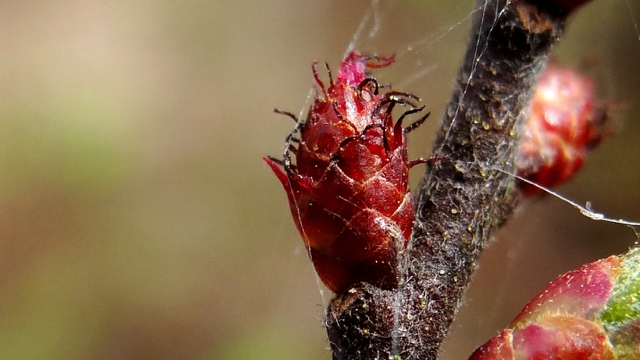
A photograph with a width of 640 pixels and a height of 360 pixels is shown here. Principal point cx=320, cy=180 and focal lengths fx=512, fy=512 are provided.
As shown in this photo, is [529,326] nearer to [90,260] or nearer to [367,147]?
[367,147]

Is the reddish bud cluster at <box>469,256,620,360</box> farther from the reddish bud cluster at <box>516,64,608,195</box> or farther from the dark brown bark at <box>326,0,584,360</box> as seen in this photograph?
the reddish bud cluster at <box>516,64,608,195</box>

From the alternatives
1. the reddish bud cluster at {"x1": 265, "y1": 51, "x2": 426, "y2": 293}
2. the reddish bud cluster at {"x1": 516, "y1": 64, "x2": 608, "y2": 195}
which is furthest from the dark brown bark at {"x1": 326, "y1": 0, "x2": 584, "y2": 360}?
the reddish bud cluster at {"x1": 516, "y1": 64, "x2": 608, "y2": 195}

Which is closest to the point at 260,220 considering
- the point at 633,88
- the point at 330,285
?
the point at 633,88

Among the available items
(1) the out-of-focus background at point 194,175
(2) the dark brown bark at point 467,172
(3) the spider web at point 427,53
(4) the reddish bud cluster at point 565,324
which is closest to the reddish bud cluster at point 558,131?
(2) the dark brown bark at point 467,172

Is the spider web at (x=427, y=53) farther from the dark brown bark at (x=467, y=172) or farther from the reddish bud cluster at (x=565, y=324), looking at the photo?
the reddish bud cluster at (x=565, y=324)

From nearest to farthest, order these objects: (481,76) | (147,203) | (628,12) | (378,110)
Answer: (378,110), (481,76), (628,12), (147,203)

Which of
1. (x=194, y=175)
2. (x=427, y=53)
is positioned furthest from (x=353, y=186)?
(x=194, y=175)

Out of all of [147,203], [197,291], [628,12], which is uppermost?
→ [628,12]
